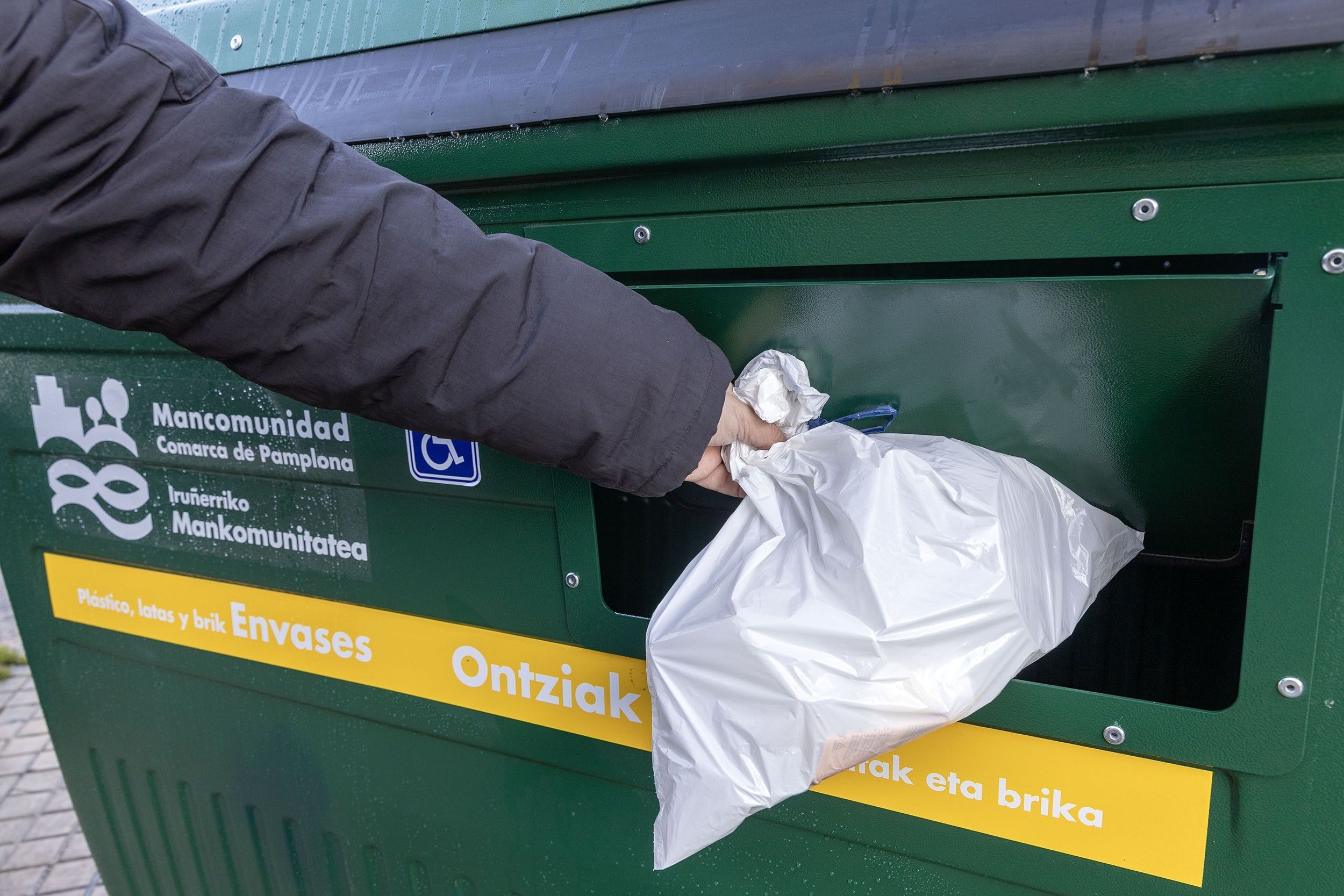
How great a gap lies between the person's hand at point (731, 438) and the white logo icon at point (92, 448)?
3.53 feet

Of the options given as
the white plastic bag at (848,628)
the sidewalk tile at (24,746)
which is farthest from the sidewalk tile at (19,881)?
the white plastic bag at (848,628)

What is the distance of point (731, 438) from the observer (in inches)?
43.5

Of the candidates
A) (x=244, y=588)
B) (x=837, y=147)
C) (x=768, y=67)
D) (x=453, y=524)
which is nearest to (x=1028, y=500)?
(x=837, y=147)

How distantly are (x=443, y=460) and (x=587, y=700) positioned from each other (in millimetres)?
379

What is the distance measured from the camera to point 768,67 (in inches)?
39.2

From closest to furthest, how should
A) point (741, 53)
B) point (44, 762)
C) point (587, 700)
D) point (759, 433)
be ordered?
point (741, 53) → point (759, 433) → point (587, 700) → point (44, 762)

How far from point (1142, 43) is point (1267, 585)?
50cm

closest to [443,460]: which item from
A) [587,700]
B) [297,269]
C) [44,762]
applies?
[587,700]

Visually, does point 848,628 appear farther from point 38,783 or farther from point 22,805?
point 38,783

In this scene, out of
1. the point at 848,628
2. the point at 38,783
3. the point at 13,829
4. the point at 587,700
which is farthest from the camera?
the point at 38,783

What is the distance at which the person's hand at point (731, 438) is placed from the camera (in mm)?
1100

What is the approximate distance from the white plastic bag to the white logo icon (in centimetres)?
114

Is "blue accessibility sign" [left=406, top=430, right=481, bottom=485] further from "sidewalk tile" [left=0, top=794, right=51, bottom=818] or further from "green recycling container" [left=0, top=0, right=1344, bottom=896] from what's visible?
"sidewalk tile" [left=0, top=794, right=51, bottom=818]

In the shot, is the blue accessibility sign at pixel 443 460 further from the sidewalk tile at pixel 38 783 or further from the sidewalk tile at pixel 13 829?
the sidewalk tile at pixel 38 783
